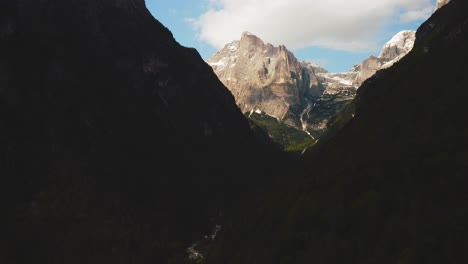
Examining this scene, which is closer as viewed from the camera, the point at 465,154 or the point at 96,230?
the point at 465,154

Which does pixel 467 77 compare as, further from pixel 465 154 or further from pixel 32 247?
pixel 32 247

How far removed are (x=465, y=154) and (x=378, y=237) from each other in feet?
110

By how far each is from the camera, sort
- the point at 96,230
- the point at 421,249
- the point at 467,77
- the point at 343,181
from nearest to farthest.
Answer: the point at 421,249 < the point at 343,181 < the point at 467,77 < the point at 96,230

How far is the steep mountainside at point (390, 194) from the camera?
289ft

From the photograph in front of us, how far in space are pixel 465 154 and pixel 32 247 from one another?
14406 cm

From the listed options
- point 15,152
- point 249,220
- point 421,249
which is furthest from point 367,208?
point 15,152

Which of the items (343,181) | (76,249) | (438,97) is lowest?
(76,249)

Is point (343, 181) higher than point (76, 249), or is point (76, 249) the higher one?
point (343, 181)

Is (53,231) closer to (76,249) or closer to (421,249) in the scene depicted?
(76,249)

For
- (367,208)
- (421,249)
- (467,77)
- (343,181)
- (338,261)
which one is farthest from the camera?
(467,77)

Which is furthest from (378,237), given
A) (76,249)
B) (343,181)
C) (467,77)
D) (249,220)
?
(76,249)

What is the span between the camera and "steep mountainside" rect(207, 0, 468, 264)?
289 ft

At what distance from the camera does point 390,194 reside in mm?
106750

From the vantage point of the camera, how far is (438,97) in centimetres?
15538
